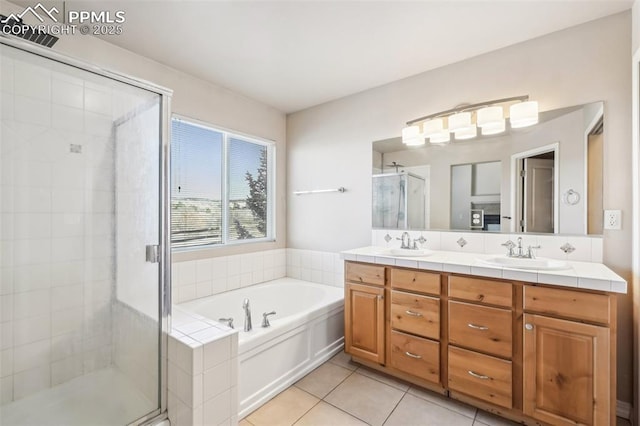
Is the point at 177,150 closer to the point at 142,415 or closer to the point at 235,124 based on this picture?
the point at 235,124

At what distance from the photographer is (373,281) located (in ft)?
7.04

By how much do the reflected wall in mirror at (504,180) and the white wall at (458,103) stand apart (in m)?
0.09

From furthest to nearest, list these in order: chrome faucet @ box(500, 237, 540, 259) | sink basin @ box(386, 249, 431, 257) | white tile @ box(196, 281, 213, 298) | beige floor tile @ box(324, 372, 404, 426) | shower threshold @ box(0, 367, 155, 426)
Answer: white tile @ box(196, 281, 213, 298)
sink basin @ box(386, 249, 431, 257)
chrome faucet @ box(500, 237, 540, 259)
beige floor tile @ box(324, 372, 404, 426)
shower threshold @ box(0, 367, 155, 426)

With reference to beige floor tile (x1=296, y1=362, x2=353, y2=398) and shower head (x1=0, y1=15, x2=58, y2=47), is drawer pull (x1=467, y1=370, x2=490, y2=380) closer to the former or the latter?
beige floor tile (x1=296, y1=362, x2=353, y2=398)

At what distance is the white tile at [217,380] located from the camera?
1.36 metres

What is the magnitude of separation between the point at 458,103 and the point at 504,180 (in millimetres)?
723

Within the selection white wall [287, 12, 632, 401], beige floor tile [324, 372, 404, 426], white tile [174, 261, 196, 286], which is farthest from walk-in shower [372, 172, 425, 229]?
white tile [174, 261, 196, 286]

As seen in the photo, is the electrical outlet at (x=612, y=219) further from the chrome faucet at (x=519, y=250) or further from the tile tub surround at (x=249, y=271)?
the tile tub surround at (x=249, y=271)

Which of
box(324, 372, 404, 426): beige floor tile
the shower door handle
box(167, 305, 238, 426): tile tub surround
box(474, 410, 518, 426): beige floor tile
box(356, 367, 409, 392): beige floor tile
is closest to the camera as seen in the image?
box(167, 305, 238, 426): tile tub surround

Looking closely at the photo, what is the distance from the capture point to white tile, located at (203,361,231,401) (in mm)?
1364

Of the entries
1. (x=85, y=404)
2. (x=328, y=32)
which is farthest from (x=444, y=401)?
(x=328, y=32)

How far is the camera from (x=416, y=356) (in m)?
1.93

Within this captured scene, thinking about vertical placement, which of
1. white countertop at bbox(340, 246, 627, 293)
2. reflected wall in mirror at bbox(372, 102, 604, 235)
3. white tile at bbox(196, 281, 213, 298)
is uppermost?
reflected wall in mirror at bbox(372, 102, 604, 235)

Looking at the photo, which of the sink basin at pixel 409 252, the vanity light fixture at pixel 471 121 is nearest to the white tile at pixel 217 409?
the sink basin at pixel 409 252
